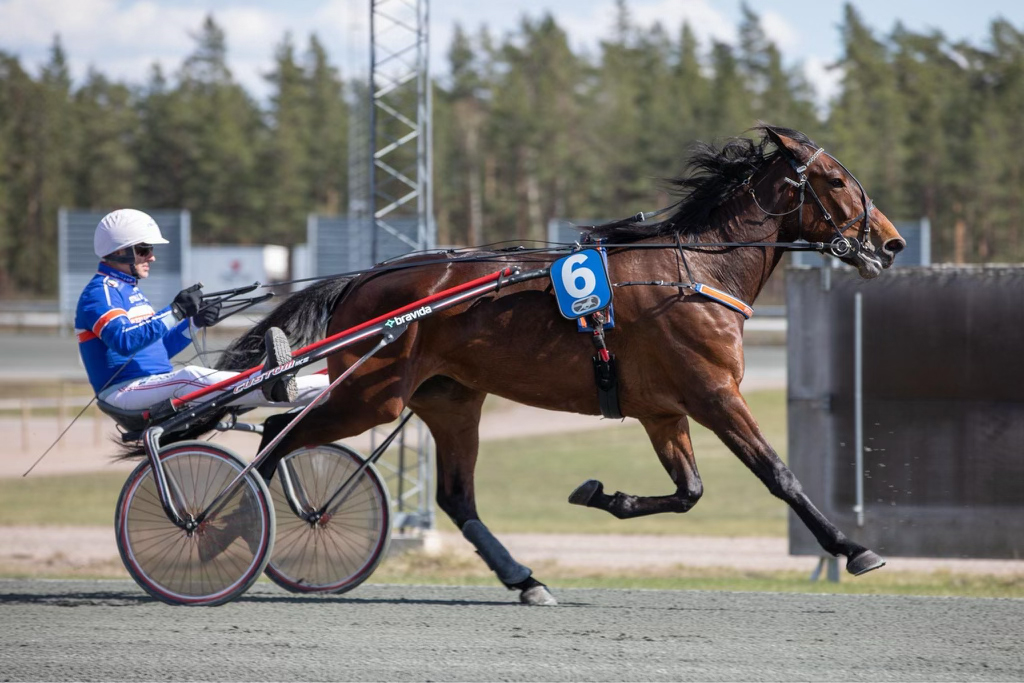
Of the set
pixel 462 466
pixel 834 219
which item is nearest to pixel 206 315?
pixel 462 466

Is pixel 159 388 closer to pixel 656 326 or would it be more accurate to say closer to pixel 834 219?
pixel 656 326

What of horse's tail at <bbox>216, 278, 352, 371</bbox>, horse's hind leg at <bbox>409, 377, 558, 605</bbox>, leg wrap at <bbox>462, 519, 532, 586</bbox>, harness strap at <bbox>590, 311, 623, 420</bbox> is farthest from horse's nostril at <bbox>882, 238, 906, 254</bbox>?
horse's tail at <bbox>216, 278, 352, 371</bbox>

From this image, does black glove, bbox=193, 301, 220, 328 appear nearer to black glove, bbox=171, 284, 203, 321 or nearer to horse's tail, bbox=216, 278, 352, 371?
black glove, bbox=171, 284, 203, 321

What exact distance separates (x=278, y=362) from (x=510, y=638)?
5.22 feet

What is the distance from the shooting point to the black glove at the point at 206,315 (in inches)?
207

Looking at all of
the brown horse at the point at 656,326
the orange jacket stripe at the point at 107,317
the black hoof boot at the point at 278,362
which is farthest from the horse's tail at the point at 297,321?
the orange jacket stripe at the point at 107,317

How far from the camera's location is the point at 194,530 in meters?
5.43

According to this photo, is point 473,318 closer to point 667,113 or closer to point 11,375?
point 11,375

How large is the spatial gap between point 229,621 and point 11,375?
1927cm

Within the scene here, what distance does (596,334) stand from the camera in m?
5.21

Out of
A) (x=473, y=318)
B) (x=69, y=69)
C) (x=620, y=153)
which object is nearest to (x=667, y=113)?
(x=620, y=153)

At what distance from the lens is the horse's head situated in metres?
5.38

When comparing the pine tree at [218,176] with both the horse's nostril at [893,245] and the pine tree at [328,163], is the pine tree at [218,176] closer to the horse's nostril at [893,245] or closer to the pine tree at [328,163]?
the pine tree at [328,163]

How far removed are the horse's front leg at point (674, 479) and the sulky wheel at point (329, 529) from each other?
3.63 ft
